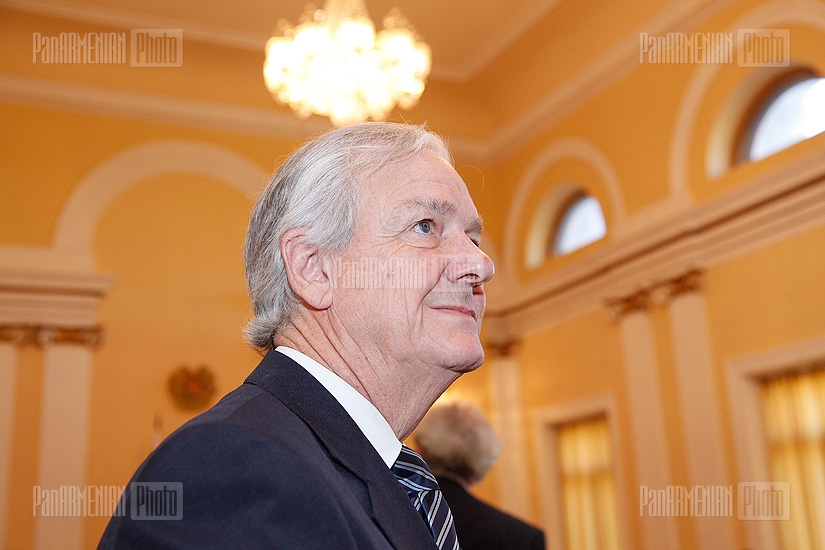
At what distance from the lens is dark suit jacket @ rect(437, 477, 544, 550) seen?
3.97 meters

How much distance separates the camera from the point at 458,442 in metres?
4.48

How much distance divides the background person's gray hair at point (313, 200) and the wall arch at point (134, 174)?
798 centimetres

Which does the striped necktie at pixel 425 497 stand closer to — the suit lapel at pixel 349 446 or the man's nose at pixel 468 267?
the suit lapel at pixel 349 446

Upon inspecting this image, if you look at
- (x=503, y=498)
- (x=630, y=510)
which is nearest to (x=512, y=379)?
(x=503, y=498)

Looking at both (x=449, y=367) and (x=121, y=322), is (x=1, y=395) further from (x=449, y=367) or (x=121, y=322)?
(x=449, y=367)

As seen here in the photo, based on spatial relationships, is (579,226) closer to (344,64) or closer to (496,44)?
(496,44)

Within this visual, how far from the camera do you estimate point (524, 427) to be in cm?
1083

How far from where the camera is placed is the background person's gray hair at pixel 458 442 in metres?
4.42

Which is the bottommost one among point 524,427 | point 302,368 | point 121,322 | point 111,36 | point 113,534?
point 113,534

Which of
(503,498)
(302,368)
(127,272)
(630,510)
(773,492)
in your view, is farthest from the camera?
(503,498)

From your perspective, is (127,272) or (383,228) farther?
(127,272)

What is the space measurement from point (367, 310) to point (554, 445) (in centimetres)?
909

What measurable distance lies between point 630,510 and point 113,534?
27.3 feet

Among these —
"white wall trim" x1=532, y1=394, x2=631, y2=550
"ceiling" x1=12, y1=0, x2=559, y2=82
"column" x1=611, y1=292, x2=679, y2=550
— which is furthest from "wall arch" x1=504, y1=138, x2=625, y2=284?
"white wall trim" x1=532, y1=394, x2=631, y2=550
